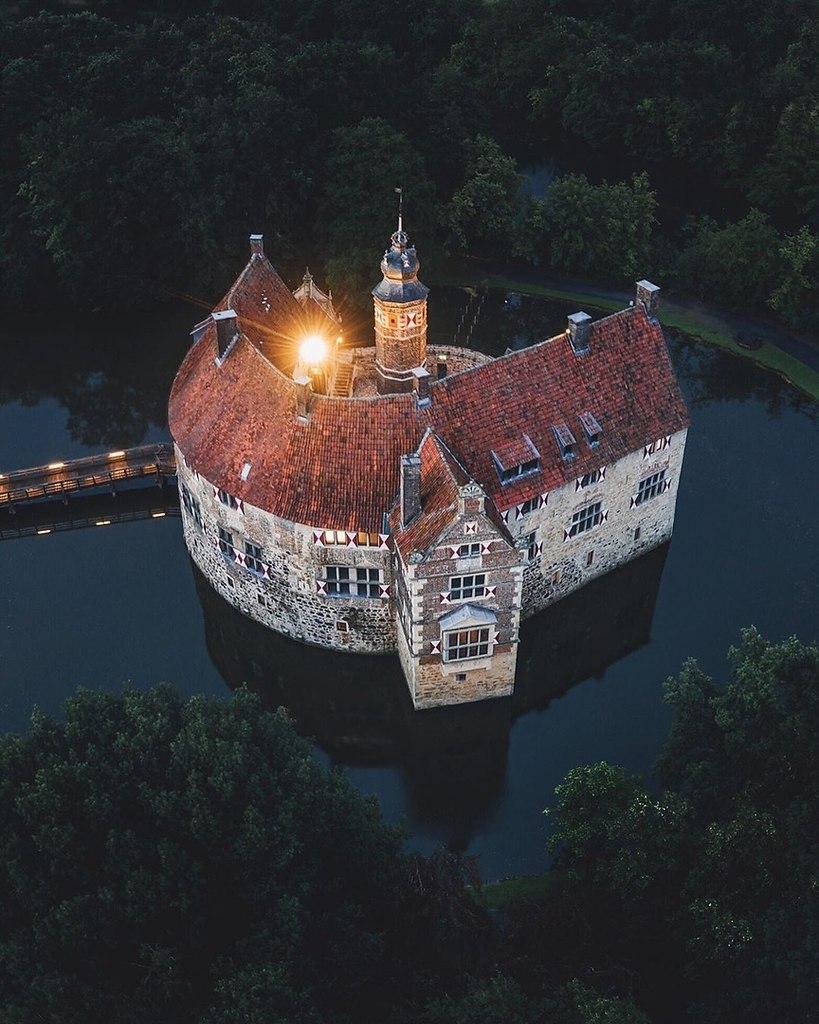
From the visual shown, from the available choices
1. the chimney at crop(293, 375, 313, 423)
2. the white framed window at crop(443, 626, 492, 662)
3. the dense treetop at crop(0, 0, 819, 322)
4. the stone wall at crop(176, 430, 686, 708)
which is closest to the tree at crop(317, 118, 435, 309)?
the dense treetop at crop(0, 0, 819, 322)

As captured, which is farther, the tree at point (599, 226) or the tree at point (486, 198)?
the tree at point (486, 198)

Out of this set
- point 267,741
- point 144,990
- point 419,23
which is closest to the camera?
point 144,990

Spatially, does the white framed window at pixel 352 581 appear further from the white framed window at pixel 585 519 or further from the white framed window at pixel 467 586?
the white framed window at pixel 585 519

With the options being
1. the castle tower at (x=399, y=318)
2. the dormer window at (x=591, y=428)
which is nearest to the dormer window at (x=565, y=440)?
the dormer window at (x=591, y=428)

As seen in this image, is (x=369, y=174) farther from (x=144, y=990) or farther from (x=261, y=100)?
(x=144, y=990)

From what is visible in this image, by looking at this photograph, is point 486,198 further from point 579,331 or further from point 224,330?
point 224,330

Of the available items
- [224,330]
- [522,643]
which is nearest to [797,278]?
[522,643]

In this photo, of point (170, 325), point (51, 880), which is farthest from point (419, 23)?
point (51, 880)
